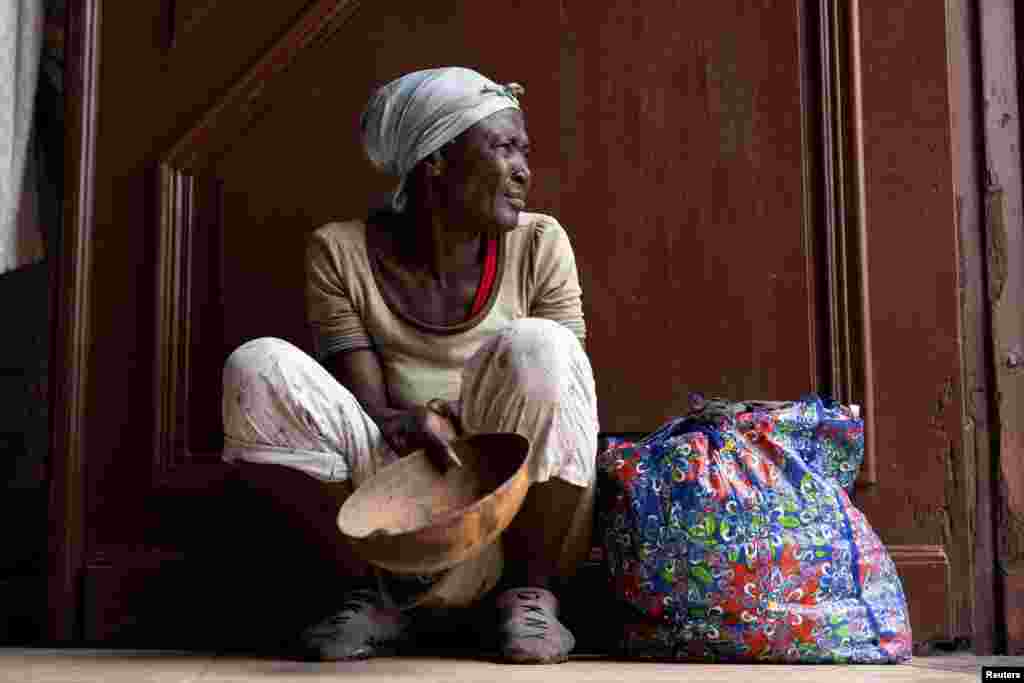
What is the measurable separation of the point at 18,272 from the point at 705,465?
75.7 inches

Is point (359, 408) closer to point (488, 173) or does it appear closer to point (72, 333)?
point (488, 173)

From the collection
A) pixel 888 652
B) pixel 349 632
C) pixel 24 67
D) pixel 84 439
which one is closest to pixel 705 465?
pixel 888 652

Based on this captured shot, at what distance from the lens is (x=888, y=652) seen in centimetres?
231

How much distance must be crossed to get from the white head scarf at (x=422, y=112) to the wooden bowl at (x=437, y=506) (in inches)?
25.9

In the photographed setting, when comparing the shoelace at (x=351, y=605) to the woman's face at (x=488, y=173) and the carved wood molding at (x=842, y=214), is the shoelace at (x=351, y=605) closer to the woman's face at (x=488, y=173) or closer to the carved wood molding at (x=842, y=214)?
the woman's face at (x=488, y=173)

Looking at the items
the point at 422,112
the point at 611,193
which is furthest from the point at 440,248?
the point at 611,193

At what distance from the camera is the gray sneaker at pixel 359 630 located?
223cm

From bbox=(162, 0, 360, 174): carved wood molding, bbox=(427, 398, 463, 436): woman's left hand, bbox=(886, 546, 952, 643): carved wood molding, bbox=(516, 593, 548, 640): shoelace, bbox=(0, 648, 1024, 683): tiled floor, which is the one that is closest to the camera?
bbox=(0, 648, 1024, 683): tiled floor

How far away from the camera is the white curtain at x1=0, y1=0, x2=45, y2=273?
284 centimetres

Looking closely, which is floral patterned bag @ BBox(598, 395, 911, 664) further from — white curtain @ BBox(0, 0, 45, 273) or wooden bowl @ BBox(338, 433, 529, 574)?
white curtain @ BBox(0, 0, 45, 273)

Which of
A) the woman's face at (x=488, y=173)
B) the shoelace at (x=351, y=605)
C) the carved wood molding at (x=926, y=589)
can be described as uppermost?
the woman's face at (x=488, y=173)

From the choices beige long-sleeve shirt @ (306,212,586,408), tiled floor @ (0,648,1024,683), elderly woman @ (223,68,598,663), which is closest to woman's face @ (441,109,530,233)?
elderly woman @ (223,68,598,663)

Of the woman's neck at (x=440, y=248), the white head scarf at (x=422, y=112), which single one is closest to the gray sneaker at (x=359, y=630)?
the woman's neck at (x=440, y=248)

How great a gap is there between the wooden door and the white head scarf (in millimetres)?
326
